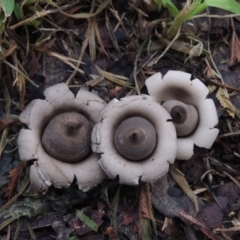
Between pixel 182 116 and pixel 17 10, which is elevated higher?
pixel 17 10

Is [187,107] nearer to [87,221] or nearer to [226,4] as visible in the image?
[226,4]

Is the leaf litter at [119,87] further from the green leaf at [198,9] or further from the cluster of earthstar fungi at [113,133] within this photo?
the cluster of earthstar fungi at [113,133]

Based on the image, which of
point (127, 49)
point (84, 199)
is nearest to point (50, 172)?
point (84, 199)

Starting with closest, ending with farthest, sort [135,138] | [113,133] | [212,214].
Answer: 1. [135,138]
2. [113,133]
3. [212,214]

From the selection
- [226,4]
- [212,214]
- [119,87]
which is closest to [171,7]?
[226,4]

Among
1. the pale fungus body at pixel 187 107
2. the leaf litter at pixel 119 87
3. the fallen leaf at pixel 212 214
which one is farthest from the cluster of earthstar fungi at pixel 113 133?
the fallen leaf at pixel 212 214

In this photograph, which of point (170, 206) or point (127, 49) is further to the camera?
point (127, 49)

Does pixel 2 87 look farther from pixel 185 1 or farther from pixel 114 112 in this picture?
pixel 185 1
